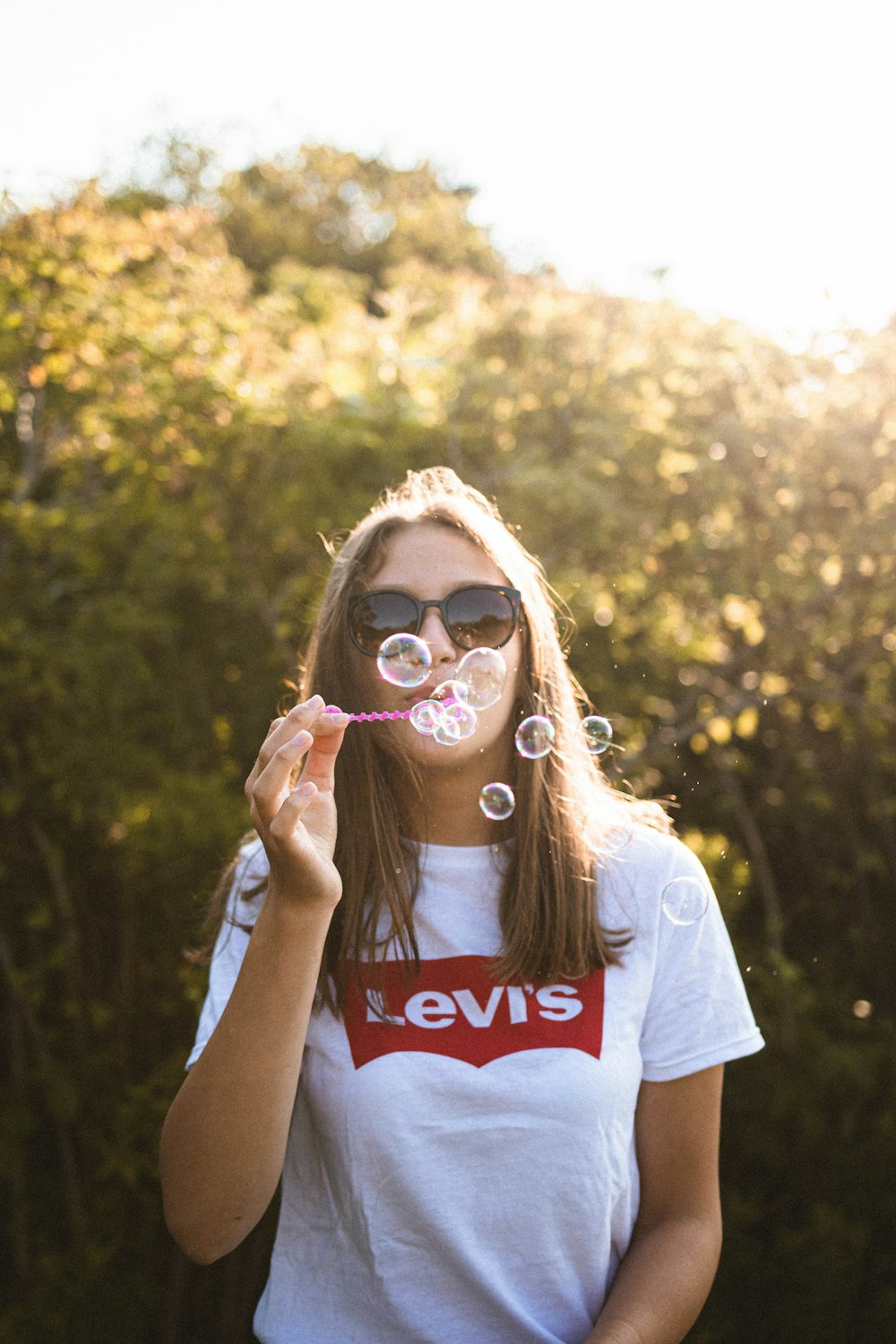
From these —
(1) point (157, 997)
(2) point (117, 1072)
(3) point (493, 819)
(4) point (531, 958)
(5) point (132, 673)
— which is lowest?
(2) point (117, 1072)

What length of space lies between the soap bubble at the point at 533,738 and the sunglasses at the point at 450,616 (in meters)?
0.16

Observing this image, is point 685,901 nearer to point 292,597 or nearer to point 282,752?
point 282,752

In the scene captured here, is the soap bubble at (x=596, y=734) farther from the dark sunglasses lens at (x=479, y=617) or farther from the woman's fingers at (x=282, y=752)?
the woman's fingers at (x=282, y=752)

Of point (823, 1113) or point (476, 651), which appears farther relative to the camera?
point (823, 1113)

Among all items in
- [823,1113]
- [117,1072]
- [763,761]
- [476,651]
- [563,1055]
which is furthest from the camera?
[763,761]

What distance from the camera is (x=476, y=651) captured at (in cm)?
175

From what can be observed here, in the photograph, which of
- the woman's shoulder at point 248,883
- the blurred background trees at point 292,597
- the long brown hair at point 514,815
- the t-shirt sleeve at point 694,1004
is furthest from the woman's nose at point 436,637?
the blurred background trees at point 292,597

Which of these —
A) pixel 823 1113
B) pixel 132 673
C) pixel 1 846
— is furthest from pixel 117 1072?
pixel 823 1113

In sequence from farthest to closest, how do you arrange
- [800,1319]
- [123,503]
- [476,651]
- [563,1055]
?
[123,503] < [800,1319] < [476,651] < [563,1055]

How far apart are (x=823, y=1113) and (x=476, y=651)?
2212 mm

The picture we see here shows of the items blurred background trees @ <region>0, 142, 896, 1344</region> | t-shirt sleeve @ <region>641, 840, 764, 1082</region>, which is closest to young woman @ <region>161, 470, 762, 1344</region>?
t-shirt sleeve @ <region>641, 840, 764, 1082</region>

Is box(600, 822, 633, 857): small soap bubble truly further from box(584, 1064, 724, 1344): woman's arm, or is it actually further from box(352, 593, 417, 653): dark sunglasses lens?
box(352, 593, 417, 653): dark sunglasses lens

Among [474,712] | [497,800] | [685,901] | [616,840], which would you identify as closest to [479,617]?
[474,712]

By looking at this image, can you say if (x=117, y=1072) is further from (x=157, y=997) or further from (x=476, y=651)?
(x=476, y=651)
